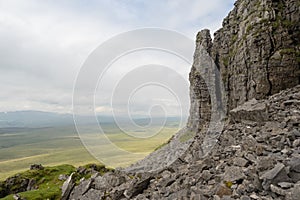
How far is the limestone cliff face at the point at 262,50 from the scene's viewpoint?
39.0 m

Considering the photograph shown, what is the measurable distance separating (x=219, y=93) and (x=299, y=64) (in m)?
23.1

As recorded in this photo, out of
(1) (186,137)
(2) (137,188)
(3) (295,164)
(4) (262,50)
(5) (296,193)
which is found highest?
(4) (262,50)

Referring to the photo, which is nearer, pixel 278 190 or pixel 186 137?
pixel 278 190

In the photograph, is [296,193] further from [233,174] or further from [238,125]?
[238,125]

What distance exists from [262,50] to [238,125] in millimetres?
21629

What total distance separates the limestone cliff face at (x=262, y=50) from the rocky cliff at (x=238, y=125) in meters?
0.15

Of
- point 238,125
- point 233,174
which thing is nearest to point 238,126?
point 238,125

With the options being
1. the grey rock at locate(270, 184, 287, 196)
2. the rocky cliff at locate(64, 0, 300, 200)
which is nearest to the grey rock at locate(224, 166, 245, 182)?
the rocky cliff at locate(64, 0, 300, 200)

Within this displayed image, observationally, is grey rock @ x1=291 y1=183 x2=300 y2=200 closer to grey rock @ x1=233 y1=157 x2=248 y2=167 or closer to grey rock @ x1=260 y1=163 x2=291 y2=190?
grey rock @ x1=260 y1=163 x2=291 y2=190

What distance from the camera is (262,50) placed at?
40719mm

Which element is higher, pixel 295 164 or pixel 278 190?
pixel 295 164

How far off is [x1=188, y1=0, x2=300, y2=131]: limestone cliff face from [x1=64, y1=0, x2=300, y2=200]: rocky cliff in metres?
0.15

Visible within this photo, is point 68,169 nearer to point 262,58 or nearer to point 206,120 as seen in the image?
point 206,120

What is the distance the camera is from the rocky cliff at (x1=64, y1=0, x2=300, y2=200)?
11.1m
